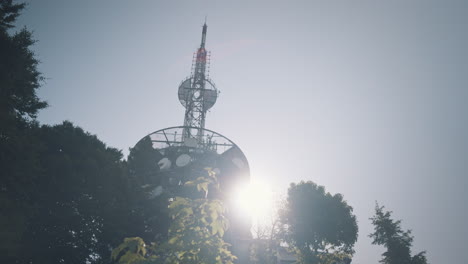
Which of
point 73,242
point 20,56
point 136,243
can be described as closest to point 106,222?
point 73,242

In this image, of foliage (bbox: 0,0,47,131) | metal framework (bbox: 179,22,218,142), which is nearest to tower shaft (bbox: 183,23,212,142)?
metal framework (bbox: 179,22,218,142)

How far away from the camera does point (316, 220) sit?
1353 inches

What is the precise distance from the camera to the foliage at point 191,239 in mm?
4746

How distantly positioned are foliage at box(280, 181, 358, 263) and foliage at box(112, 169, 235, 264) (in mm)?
30183

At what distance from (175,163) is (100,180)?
10.5 m

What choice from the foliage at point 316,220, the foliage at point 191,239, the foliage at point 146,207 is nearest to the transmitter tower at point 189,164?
→ the foliage at point 146,207

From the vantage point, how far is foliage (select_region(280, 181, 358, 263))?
111 feet

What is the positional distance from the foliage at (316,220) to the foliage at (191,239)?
30183mm

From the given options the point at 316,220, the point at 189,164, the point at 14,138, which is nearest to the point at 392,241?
the point at 316,220

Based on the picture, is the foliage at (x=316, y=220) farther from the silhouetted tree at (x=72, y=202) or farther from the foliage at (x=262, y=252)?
the silhouetted tree at (x=72, y=202)

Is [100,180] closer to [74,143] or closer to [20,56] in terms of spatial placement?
[74,143]

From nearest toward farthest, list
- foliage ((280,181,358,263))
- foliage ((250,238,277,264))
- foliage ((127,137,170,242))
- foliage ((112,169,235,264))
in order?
foliage ((112,169,235,264)), foliage ((127,137,170,242)), foliage ((250,238,277,264)), foliage ((280,181,358,263))

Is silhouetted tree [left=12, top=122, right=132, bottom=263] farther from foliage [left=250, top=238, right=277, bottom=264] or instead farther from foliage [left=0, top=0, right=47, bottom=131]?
foliage [left=250, top=238, right=277, bottom=264]

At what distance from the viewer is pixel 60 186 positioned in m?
16.0
